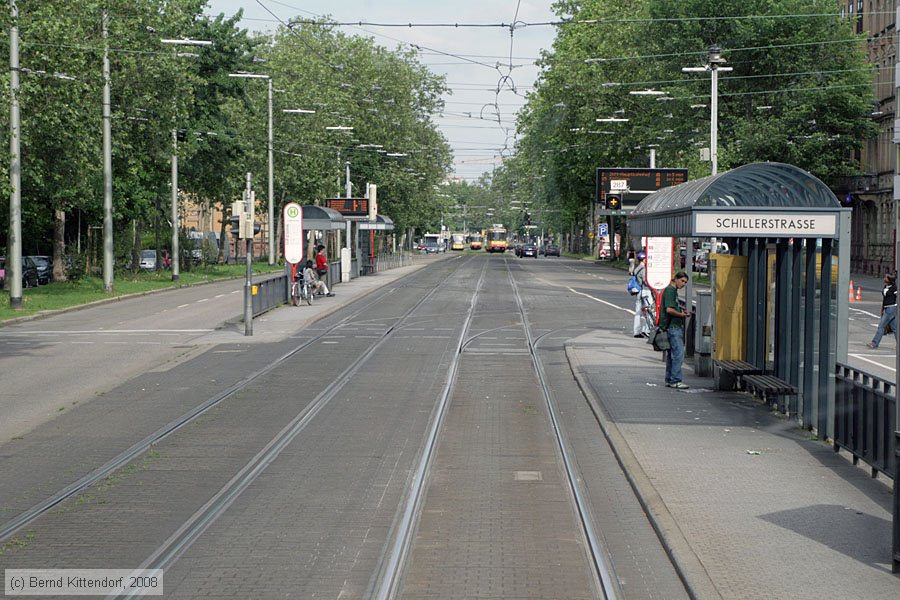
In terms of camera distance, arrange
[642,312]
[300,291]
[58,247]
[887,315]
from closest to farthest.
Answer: [642,312], [887,315], [300,291], [58,247]

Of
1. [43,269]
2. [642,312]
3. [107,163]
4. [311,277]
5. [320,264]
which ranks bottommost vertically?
[642,312]

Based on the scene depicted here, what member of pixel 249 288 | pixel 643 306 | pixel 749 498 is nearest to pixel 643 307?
pixel 643 306

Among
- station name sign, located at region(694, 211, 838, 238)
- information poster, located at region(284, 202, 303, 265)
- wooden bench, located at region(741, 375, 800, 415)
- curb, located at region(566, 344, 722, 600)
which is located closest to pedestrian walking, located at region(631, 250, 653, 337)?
wooden bench, located at region(741, 375, 800, 415)

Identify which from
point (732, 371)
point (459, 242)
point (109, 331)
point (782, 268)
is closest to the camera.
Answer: point (782, 268)

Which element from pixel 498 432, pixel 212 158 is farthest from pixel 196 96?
pixel 498 432

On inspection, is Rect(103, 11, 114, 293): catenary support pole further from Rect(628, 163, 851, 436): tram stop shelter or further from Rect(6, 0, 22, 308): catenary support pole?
Rect(628, 163, 851, 436): tram stop shelter

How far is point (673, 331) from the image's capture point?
18578 mm

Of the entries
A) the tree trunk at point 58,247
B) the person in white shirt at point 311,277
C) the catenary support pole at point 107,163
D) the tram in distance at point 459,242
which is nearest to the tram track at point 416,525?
the person in white shirt at point 311,277

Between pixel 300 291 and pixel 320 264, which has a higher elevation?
pixel 320 264

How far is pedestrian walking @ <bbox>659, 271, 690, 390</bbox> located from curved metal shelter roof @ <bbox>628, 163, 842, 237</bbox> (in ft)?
6.79

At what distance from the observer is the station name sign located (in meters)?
14.9

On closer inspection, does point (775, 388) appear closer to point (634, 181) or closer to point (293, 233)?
point (293, 233)

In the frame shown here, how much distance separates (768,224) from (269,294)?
→ 954 inches

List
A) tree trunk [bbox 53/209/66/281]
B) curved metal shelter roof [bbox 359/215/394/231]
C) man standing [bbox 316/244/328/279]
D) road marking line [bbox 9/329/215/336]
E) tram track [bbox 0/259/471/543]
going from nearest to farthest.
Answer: tram track [bbox 0/259/471/543], road marking line [bbox 9/329/215/336], man standing [bbox 316/244/328/279], tree trunk [bbox 53/209/66/281], curved metal shelter roof [bbox 359/215/394/231]
